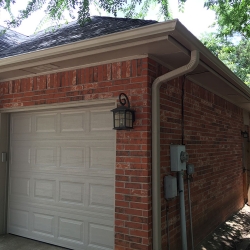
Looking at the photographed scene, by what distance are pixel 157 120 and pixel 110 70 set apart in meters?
0.93

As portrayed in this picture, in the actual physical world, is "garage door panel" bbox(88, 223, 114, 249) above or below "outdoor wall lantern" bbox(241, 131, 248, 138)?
below

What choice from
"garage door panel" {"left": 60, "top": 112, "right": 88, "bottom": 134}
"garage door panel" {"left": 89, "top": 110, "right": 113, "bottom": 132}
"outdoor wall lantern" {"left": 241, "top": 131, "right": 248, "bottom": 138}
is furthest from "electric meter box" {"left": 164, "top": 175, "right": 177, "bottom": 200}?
"outdoor wall lantern" {"left": 241, "top": 131, "right": 248, "bottom": 138}

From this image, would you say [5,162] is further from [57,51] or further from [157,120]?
[157,120]

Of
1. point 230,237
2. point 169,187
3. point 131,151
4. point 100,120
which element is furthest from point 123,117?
point 230,237

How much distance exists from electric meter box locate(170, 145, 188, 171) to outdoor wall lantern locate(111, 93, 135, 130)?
2.46 ft

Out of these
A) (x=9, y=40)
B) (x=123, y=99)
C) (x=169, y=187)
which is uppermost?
(x=9, y=40)

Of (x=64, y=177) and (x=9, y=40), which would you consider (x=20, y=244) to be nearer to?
(x=64, y=177)

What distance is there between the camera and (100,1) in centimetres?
575

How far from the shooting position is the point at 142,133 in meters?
3.39

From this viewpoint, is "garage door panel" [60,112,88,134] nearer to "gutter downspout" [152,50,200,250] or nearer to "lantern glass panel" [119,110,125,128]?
"lantern glass panel" [119,110,125,128]

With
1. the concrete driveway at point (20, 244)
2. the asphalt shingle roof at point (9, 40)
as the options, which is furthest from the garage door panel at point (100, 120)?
the asphalt shingle roof at point (9, 40)

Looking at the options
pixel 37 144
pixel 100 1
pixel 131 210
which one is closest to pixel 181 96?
pixel 131 210

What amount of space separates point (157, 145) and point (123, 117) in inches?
20.9

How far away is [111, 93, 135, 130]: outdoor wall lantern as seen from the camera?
331cm
